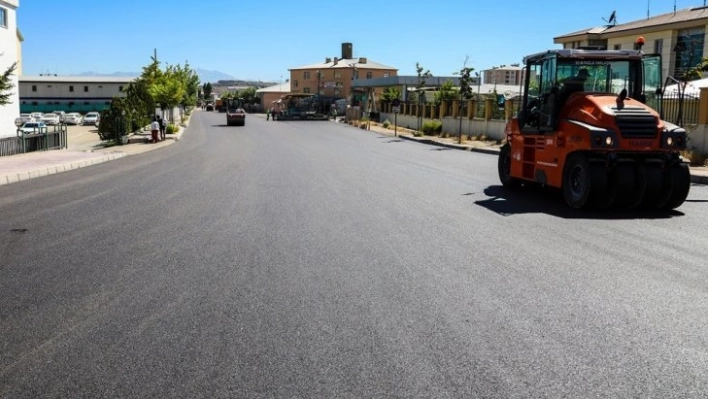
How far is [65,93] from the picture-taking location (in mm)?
101250

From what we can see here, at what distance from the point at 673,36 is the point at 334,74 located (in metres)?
83.1

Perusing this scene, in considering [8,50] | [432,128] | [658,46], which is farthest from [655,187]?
[8,50]

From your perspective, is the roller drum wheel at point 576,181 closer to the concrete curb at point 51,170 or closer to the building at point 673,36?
the concrete curb at point 51,170

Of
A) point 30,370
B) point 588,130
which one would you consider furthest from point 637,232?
point 30,370

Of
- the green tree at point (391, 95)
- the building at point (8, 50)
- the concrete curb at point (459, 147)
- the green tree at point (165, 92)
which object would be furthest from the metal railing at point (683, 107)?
the green tree at point (391, 95)

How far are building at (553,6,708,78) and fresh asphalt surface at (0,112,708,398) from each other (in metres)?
24.7

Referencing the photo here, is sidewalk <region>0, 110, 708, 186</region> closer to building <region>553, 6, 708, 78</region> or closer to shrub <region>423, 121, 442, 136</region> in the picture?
shrub <region>423, 121, 442, 136</region>

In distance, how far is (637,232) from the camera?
9406 millimetres

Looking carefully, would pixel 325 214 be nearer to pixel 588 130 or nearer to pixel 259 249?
pixel 259 249

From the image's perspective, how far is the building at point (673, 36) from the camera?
32688mm

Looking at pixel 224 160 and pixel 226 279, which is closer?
pixel 226 279

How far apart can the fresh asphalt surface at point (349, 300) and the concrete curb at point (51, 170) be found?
5069 mm

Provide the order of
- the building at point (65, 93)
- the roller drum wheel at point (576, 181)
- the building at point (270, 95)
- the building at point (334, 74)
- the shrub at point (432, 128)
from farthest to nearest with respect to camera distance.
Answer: the building at point (270, 95) < the building at point (334, 74) < the building at point (65, 93) < the shrub at point (432, 128) < the roller drum wheel at point (576, 181)

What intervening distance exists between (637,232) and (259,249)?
5386 mm
